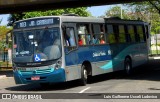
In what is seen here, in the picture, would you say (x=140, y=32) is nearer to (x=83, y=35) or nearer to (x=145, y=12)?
(x=83, y=35)

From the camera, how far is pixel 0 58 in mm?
45062

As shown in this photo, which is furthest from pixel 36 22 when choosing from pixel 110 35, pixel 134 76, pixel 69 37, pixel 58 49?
pixel 134 76

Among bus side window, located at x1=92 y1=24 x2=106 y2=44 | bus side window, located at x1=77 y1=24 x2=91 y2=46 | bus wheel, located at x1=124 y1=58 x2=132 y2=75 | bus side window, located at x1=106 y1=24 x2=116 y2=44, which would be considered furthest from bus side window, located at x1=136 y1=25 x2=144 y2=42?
bus side window, located at x1=77 y1=24 x2=91 y2=46

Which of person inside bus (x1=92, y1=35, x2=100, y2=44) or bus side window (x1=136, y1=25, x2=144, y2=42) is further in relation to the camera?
bus side window (x1=136, y1=25, x2=144, y2=42)

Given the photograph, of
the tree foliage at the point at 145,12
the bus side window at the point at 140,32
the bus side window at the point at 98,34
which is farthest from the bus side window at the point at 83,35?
the tree foliage at the point at 145,12

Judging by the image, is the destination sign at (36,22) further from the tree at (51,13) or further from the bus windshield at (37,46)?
the tree at (51,13)

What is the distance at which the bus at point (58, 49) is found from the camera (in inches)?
669

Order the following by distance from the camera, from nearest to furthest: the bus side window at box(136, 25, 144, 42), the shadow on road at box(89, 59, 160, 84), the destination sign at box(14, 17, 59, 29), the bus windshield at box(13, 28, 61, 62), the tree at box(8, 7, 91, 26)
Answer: the bus windshield at box(13, 28, 61, 62) → the destination sign at box(14, 17, 59, 29) → the shadow on road at box(89, 59, 160, 84) → the bus side window at box(136, 25, 144, 42) → the tree at box(8, 7, 91, 26)

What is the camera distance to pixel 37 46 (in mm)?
17234

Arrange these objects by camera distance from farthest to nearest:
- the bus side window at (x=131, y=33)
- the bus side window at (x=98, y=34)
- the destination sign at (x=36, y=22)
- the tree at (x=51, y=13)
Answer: the tree at (x=51, y=13), the bus side window at (x=131, y=33), the bus side window at (x=98, y=34), the destination sign at (x=36, y=22)

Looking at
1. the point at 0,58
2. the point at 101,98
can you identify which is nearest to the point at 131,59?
the point at 101,98

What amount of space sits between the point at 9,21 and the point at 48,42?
1408 inches

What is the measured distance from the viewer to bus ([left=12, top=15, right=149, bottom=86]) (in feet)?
55.8

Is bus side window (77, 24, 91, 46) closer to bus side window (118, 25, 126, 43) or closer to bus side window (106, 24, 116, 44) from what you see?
bus side window (106, 24, 116, 44)
